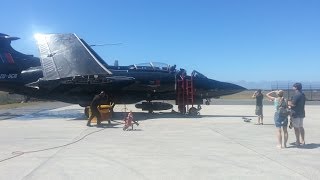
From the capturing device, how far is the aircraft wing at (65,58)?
65.8ft

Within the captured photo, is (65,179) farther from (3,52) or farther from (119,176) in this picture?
(3,52)

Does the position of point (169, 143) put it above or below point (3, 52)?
below

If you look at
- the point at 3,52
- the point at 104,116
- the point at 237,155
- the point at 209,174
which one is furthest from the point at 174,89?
the point at 209,174

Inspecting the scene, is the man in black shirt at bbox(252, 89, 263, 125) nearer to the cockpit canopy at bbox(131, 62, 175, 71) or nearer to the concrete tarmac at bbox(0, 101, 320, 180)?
the concrete tarmac at bbox(0, 101, 320, 180)

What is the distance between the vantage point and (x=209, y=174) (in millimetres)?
8055

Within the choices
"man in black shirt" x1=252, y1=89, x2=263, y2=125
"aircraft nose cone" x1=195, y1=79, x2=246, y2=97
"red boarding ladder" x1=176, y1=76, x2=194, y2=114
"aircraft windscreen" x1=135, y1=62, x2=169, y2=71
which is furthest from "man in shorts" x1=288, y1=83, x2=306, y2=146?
"aircraft windscreen" x1=135, y1=62, x2=169, y2=71

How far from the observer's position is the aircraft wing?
65.8ft

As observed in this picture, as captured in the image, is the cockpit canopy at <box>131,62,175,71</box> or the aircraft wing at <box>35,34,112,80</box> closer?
the aircraft wing at <box>35,34,112,80</box>

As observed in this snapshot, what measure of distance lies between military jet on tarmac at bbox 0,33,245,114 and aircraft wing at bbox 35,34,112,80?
6 cm

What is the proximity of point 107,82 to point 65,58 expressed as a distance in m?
3.10

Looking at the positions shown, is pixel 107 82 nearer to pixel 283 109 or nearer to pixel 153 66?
pixel 153 66

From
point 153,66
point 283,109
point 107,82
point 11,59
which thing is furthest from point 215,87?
point 283,109

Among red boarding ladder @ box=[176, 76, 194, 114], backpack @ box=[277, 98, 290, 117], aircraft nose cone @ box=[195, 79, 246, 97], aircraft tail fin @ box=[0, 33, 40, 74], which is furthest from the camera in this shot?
aircraft tail fin @ box=[0, 33, 40, 74]

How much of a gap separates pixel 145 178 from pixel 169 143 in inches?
193
